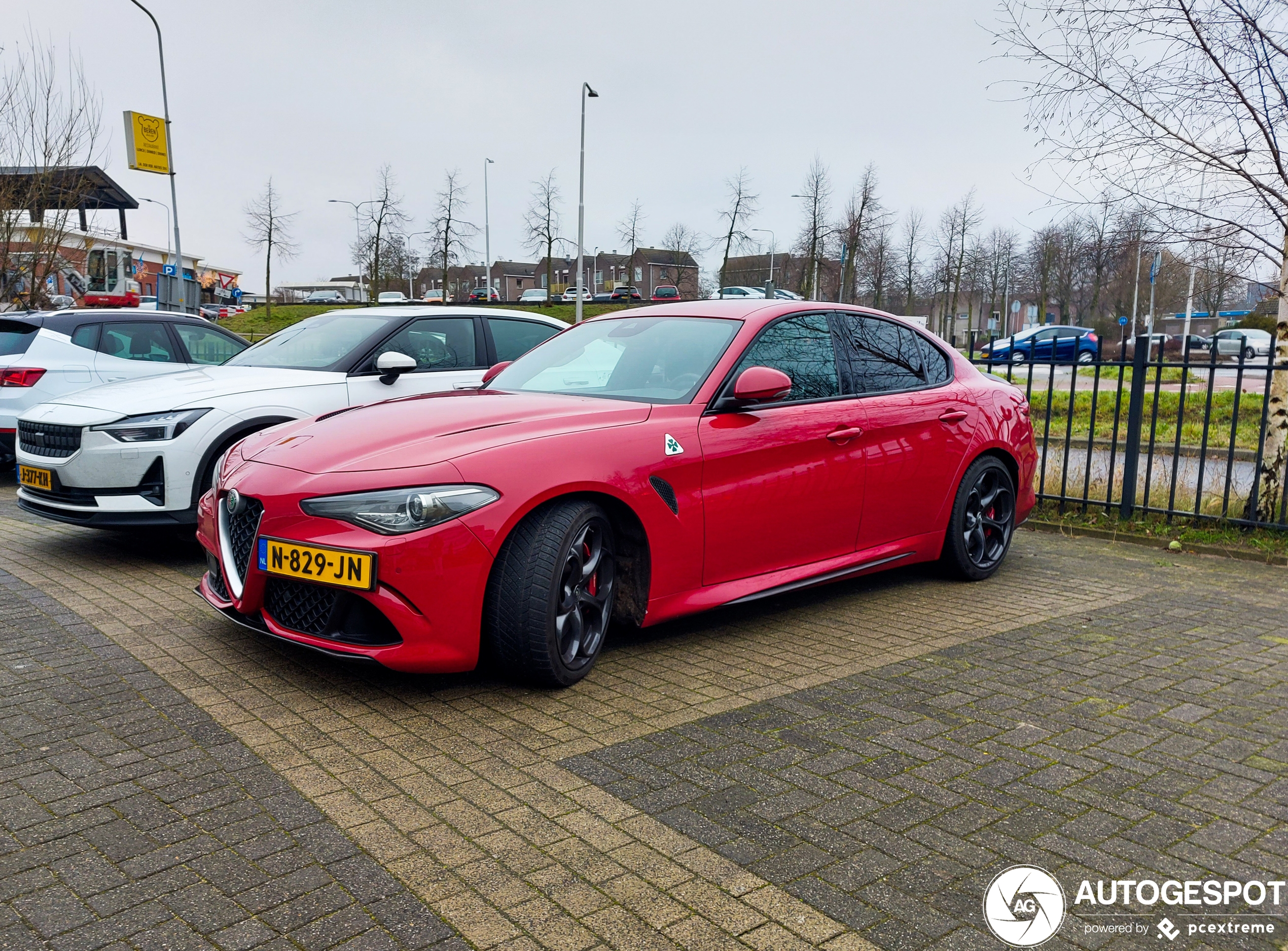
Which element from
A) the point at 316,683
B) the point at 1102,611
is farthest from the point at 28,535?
the point at 1102,611

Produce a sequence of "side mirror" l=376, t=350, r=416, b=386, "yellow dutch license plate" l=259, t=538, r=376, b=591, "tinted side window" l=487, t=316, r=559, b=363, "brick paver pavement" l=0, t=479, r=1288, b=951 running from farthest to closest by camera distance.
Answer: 1. "tinted side window" l=487, t=316, r=559, b=363
2. "side mirror" l=376, t=350, r=416, b=386
3. "yellow dutch license plate" l=259, t=538, r=376, b=591
4. "brick paver pavement" l=0, t=479, r=1288, b=951

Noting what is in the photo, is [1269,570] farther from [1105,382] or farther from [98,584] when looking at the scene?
[1105,382]

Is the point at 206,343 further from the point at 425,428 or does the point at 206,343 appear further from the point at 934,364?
the point at 934,364

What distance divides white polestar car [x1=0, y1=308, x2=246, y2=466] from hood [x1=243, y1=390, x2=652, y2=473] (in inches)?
203

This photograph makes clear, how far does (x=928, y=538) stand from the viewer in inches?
225

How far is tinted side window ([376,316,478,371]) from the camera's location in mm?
7199

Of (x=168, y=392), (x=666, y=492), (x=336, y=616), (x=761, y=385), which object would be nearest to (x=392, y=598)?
(x=336, y=616)

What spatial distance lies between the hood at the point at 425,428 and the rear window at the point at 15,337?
634cm

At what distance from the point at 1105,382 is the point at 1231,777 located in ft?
75.6

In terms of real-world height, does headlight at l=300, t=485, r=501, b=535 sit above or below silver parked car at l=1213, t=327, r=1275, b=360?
below

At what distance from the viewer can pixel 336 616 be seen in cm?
368

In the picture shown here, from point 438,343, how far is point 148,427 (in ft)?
7.09

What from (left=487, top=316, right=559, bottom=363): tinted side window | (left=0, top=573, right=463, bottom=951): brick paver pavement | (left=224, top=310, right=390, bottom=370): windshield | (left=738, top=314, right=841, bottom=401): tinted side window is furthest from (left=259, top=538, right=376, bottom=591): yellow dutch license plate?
(left=487, top=316, right=559, bottom=363): tinted side window

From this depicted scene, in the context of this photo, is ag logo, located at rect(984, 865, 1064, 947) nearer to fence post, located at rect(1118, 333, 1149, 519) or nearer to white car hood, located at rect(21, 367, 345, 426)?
white car hood, located at rect(21, 367, 345, 426)
